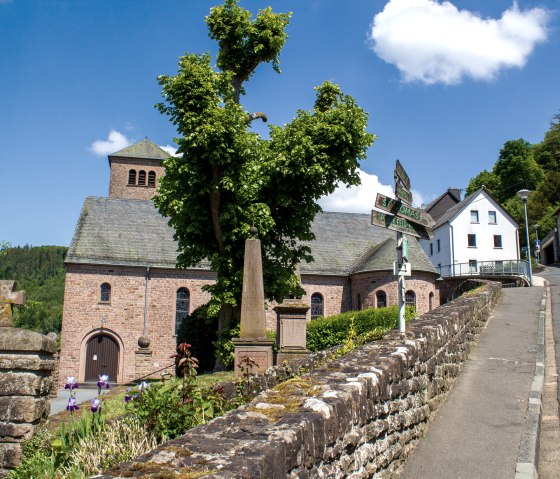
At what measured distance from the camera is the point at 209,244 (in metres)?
18.7

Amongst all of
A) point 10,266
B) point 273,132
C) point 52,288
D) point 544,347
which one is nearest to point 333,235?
point 273,132

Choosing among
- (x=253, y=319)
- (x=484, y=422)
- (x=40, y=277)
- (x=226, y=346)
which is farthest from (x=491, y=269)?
(x=40, y=277)

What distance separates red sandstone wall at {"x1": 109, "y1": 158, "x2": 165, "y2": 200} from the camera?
145 ft

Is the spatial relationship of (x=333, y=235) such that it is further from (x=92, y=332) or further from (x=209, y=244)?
(x=209, y=244)

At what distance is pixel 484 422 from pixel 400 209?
2992 millimetres

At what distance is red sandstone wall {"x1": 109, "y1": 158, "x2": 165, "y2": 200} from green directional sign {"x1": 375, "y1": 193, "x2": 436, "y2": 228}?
37.8 m

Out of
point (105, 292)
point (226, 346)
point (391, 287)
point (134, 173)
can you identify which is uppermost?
point (134, 173)

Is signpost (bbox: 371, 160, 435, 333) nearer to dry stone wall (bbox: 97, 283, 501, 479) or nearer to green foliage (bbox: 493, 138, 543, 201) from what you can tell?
dry stone wall (bbox: 97, 283, 501, 479)

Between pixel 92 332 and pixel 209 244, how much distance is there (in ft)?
49.4

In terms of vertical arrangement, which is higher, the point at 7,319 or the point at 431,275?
the point at 431,275

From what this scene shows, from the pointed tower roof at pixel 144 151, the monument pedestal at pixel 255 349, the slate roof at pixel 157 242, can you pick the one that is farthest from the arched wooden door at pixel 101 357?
the monument pedestal at pixel 255 349

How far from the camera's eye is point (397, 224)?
7918 millimetres

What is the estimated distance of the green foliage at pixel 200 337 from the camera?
98.1 feet

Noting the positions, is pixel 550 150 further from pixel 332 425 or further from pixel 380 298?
pixel 332 425
